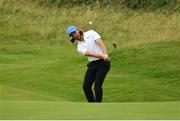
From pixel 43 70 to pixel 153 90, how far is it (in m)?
3.75

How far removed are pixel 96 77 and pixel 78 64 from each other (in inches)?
235

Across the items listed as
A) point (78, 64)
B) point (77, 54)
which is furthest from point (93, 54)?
point (77, 54)

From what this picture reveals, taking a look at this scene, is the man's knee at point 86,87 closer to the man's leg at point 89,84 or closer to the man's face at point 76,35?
the man's leg at point 89,84

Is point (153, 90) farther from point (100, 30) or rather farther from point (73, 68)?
point (100, 30)

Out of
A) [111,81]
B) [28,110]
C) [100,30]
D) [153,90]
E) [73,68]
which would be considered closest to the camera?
[28,110]

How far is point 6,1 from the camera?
28250 millimetres

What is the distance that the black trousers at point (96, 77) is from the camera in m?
10.2

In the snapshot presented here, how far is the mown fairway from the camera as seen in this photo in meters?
6.47

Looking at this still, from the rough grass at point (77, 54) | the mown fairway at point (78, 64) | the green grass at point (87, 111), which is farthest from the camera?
the rough grass at point (77, 54)

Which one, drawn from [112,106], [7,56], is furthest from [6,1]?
[112,106]

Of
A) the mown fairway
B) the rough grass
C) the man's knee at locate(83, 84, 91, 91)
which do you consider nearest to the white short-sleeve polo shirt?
the man's knee at locate(83, 84, 91, 91)

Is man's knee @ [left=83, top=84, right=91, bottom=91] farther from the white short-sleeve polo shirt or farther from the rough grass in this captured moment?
the rough grass

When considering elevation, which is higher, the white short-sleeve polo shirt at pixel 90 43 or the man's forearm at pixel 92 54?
the white short-sleeve polo shirt at pixel 90 43

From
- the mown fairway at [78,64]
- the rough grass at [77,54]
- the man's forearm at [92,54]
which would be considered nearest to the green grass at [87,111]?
the mown fairway at [78,64]
